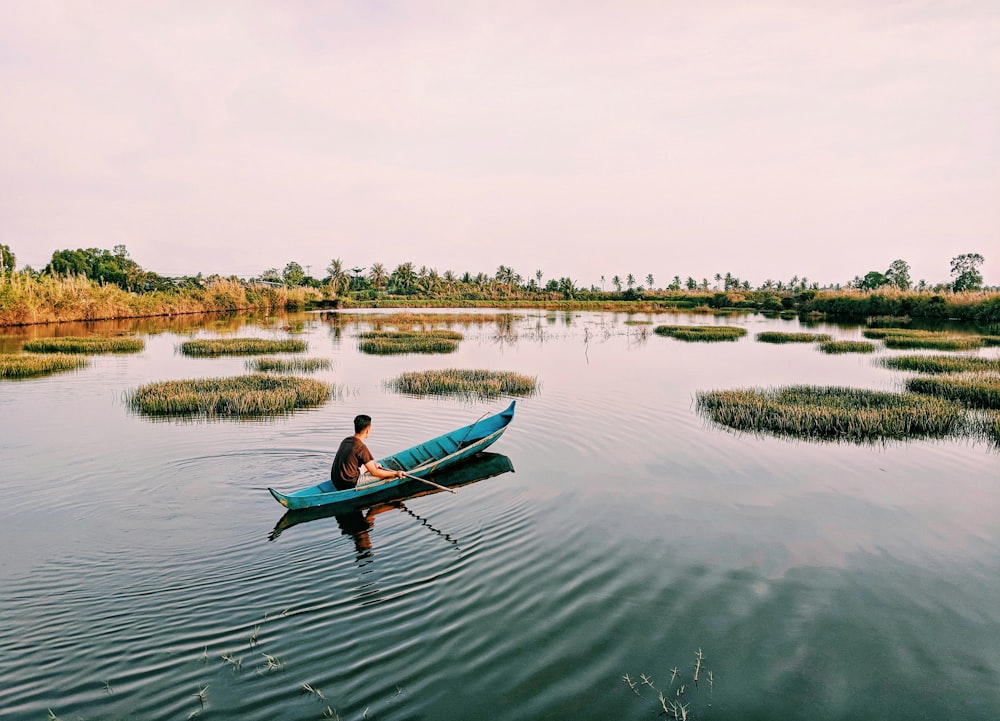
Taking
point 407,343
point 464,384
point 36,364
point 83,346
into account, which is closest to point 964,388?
point 464,384

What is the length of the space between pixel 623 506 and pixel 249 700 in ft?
22.4

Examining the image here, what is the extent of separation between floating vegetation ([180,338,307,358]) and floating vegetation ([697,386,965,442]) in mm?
21571


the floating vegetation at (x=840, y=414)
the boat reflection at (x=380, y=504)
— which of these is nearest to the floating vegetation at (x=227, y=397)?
the boat reflection at (x=380, y=504)

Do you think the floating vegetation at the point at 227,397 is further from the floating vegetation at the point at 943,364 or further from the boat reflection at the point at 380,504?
the floating vegetation at the point at 943,364

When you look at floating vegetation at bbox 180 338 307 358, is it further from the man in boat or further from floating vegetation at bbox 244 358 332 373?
the man in boat

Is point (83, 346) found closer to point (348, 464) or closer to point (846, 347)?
point (348, 464)

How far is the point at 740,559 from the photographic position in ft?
27.6

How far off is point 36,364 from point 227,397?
12609 mm

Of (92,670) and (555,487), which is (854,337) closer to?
(555,487)

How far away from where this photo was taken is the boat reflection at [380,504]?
9.33 m

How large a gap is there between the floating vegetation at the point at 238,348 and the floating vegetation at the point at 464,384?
37.7ft

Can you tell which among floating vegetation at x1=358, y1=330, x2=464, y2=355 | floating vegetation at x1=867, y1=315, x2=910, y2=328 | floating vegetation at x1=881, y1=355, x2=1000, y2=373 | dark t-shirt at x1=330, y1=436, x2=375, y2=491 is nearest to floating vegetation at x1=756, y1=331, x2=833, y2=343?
floating vegetation at x1=881, y1=355, x2=1000, y2=373

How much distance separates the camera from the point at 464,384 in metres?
20.9

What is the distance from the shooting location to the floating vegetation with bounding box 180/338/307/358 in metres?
30.0
